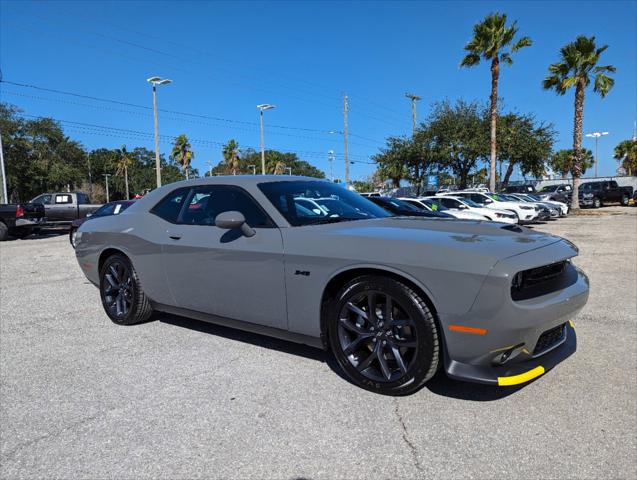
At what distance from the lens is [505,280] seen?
94.9 inches

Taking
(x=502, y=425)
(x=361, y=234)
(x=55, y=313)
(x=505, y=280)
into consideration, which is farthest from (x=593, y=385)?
Result: (x=55, y=313)

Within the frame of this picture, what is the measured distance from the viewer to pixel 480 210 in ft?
54.3

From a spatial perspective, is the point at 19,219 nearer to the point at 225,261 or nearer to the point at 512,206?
the point at 225,261

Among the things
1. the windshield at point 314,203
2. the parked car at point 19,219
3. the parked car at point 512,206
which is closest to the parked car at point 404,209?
the windshield at point 314,203

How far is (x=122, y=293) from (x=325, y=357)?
7.44ft

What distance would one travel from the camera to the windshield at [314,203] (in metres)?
3.50

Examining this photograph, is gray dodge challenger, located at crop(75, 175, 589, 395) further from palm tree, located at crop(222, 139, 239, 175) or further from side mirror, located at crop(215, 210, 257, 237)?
palm tree, located at crop(222, 139, 239, 175)

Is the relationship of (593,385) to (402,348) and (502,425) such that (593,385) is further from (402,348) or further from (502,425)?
(402,348)

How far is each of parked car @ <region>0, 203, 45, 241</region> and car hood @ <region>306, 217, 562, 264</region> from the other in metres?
15.6

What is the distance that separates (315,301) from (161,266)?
5.49ft

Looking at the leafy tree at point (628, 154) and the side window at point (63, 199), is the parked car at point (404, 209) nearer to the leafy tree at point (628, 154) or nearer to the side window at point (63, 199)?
the side window at point (63, 199)

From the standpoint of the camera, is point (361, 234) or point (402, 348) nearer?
point (402, 348)

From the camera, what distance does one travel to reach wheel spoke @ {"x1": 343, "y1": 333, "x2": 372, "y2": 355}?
2.89m

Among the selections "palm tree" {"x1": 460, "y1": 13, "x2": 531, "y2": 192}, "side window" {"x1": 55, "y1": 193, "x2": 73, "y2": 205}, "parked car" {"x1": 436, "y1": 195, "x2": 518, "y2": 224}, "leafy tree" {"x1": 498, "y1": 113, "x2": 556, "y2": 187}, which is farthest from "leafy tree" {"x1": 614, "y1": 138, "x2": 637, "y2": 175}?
"side window" {"x1": 55, "y1": 193, "x2": 73, "y2": 205}
